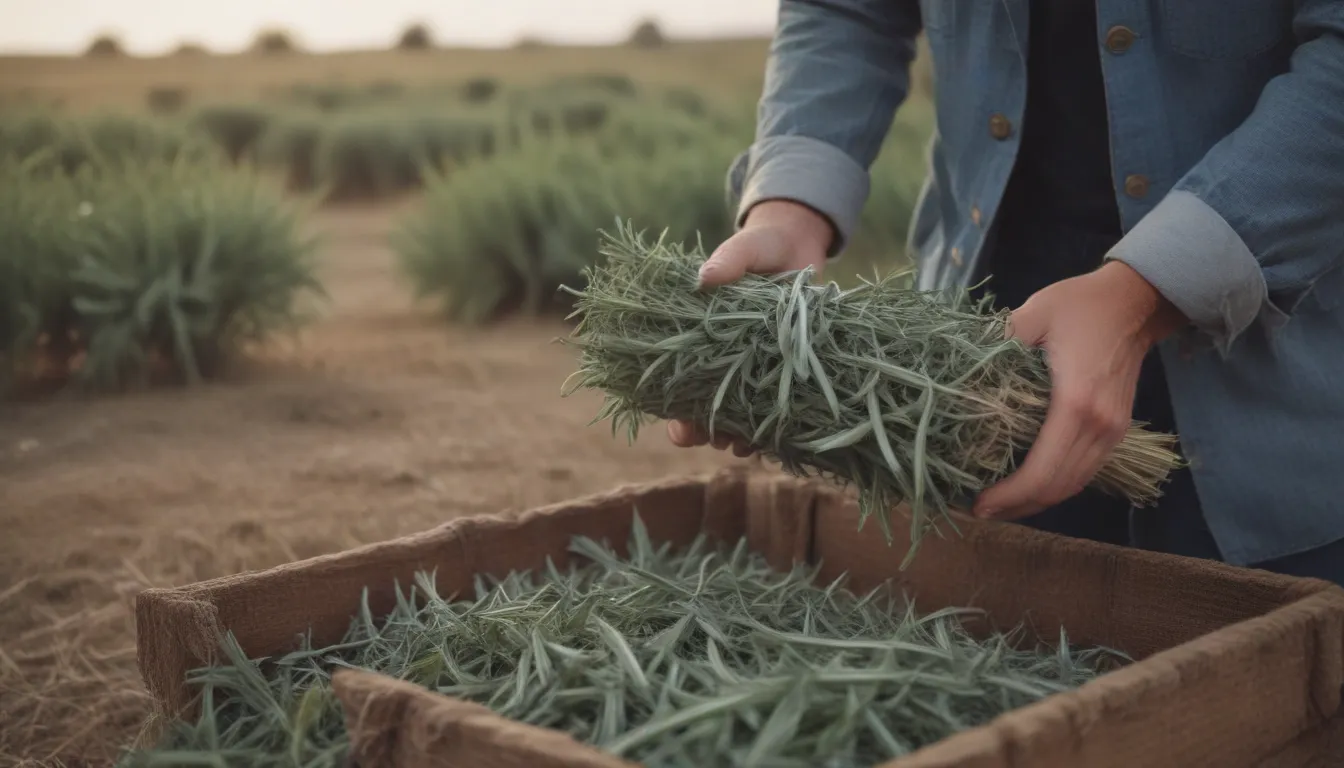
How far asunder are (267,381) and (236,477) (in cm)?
97

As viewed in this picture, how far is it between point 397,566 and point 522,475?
1.40m

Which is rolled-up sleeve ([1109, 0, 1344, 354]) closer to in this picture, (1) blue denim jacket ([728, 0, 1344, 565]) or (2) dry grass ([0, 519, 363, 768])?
(1) blue denim jacket ([728, 0, 1344, 565])

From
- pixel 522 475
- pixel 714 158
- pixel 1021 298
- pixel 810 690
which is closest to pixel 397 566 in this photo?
pixel 810 690

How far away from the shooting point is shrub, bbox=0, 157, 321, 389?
332cm

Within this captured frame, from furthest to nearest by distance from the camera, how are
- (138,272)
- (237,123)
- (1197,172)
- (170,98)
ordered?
1. (237,123)
2. (170,98)
3. (138,272)
4. (1197,172)

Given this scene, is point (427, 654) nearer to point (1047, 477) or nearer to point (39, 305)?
point (1047, 477)

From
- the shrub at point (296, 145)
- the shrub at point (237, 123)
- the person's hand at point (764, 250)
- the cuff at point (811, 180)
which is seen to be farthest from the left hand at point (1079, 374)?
the shrub at point (237, 123)

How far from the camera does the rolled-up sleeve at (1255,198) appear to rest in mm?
1310

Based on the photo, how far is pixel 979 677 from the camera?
1095 millimetres

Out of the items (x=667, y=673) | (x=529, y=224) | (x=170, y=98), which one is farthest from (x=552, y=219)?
(x=170, y=98)

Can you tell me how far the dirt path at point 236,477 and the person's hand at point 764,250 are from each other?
2.95 feet

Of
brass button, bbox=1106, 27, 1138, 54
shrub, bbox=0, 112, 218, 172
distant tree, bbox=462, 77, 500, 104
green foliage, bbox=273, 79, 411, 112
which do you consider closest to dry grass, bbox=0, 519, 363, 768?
brass button, bbox=1106, 27, 1138, 54

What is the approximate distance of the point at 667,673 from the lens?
1120mm

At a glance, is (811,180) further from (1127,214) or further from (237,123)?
(237,123)
